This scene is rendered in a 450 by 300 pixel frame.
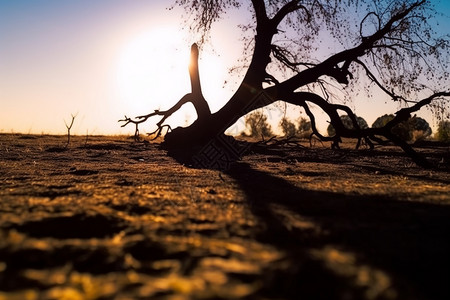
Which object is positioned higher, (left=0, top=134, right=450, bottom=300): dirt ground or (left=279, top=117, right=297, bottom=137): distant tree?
(left=279, top=117, right=297, bottom=137): distant tree

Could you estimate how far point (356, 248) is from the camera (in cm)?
100

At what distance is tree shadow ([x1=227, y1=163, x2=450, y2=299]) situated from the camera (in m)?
0.74

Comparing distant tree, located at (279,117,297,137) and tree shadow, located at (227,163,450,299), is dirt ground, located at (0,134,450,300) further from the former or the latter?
distant tree, located at (279,117,297,137)

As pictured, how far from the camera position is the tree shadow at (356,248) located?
2.44 feet

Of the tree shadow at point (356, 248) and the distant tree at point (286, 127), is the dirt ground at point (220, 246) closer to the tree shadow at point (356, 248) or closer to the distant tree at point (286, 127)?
the tree shadow at point (356, 248)

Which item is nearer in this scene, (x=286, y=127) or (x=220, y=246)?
(x=220, y=246)

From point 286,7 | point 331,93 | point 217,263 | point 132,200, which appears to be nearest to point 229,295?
point 217,263

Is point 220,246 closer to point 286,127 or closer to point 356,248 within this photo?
point 356,248

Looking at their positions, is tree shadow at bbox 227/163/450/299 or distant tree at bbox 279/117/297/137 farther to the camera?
distant tree at bbox 279/117/297/137

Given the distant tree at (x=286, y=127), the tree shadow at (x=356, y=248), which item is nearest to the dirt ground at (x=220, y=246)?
the tree shadow at (x=356, y=248)

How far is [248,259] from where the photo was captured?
0.87 metres

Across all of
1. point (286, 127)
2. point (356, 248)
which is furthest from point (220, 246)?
point (286, 127)

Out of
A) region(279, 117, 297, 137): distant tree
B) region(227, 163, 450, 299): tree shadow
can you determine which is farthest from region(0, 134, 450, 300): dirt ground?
region(279, 117, 297, 137): distant tree

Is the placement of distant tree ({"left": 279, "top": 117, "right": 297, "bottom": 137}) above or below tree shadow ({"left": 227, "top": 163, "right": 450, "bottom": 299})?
above
